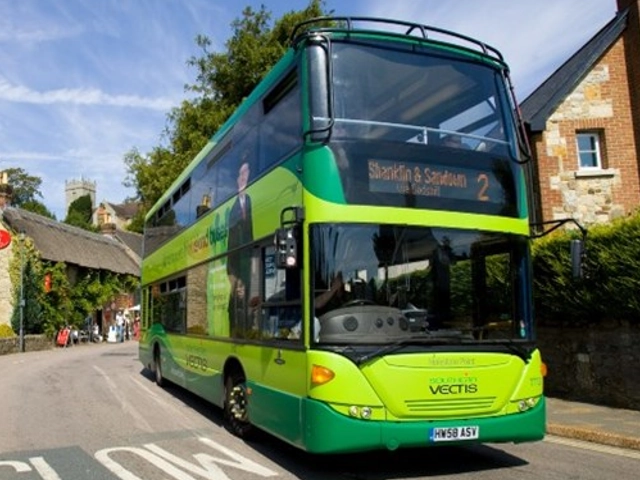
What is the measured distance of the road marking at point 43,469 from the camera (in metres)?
6.61

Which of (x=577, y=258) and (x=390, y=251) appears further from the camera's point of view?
(x=577, y=258)

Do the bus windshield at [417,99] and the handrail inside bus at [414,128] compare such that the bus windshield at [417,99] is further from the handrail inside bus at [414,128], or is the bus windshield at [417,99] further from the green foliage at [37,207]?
the green foliage at [37,207]

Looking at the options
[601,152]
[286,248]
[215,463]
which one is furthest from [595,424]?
[601,152]

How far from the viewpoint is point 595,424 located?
8.72m

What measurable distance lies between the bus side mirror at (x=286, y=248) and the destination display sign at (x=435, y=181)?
2.92 ft

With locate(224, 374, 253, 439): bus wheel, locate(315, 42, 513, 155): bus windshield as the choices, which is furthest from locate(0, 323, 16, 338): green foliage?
locate(315, 42, 513, 155): bus windshield

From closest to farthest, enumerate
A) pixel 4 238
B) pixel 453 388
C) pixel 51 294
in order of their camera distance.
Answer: pixel 453 388, pixel 4 238, pixel 51 294

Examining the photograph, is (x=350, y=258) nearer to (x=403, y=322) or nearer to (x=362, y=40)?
(x=403, y=322)

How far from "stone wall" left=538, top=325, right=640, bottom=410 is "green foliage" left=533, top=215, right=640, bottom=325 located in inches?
9.1

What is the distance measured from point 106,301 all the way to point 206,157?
3810cm

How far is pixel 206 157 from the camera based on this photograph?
35.4 feet

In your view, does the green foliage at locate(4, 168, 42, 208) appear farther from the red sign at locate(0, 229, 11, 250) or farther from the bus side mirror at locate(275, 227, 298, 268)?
the bus side mirror at locate(275, 227, 298, 268)

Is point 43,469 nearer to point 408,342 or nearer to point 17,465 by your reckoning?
point 17,465

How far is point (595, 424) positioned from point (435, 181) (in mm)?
4590
